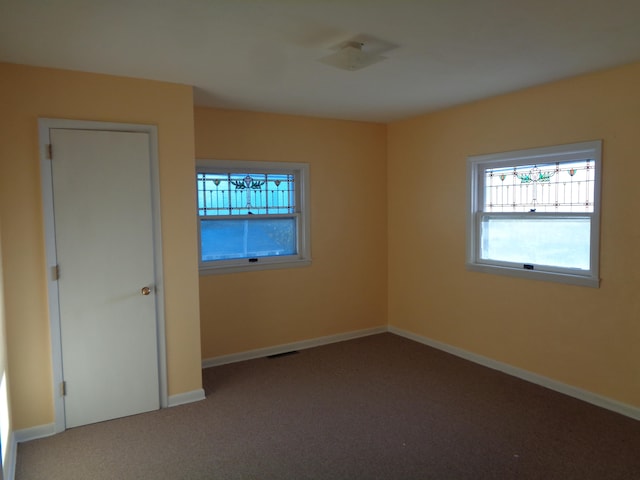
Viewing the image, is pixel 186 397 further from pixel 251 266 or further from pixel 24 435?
pixel 251 266

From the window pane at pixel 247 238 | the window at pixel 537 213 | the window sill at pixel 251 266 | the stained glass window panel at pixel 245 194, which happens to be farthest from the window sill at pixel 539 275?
the stained glass window panel at pixel 245 194

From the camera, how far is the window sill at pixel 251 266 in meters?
4.52

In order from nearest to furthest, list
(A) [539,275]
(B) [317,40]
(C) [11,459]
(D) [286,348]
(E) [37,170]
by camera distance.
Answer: (B) [317,40], (C) [11,459], (E) [37,170], (A) [539,275], (D) [286,348]

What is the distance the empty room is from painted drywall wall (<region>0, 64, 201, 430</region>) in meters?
0.01

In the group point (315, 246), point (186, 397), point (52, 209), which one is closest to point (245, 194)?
point (315, 246)

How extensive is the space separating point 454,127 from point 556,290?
1.84 metres

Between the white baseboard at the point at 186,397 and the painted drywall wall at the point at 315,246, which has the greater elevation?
the painted drywall wall at the point at 315,246

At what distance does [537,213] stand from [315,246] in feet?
7.33

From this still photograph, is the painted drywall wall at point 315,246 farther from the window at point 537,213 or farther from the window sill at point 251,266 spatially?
the window at point 537,213

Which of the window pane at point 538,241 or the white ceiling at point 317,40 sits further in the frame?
the window pane at point 538,241

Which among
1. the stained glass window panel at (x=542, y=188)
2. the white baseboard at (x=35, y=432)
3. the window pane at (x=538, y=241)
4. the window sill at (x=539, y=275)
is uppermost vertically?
the stained glass window panel at (x=542, y=188)

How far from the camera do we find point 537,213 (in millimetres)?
4008

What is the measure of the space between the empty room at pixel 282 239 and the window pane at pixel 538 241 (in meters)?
0.02

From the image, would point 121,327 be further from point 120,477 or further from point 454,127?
point 454,127
